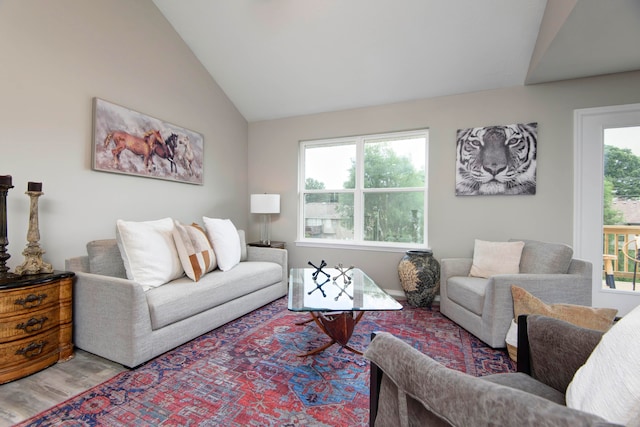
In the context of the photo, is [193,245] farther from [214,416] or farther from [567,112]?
[567,112]

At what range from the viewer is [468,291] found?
2.44 m

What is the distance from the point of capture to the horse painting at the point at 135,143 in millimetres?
2658

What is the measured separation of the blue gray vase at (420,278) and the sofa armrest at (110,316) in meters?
2.44

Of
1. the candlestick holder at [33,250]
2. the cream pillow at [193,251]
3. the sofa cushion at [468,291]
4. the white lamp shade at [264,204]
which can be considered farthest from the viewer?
the white lamp shade at [264,204]

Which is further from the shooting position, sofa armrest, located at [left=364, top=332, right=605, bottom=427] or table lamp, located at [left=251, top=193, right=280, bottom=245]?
table lamp, located at [left=251, top=193, right=280, bottom=245]

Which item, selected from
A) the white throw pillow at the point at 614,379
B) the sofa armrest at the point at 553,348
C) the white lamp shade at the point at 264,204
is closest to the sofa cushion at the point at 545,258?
the sofa armrest at the point at 553,348

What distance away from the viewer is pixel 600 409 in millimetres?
601

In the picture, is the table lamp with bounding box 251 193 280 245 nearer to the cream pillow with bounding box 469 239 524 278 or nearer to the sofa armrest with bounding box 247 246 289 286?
the sofa armrest with bounding box 247 246 289 286

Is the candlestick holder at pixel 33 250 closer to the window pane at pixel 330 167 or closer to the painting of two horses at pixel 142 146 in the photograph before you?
the painting of two horses at pixel 142 146

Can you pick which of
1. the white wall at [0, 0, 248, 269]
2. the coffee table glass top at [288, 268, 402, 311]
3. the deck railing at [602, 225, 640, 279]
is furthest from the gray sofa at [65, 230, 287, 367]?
the deck railing at [602, 225, 640, 279]

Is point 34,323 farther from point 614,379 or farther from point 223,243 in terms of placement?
point 614,379

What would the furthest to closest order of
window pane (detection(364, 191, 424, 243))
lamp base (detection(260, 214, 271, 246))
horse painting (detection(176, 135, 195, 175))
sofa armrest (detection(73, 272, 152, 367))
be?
lamp base (detection(260, 214, 271, 246)) < window pane (detection(364, 191, 424, 243)) < horse painting (detection(176, 135, 195, 175)) < sofa armrest (detection(73, 272, 152, 367))

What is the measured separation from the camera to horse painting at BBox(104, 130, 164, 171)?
2.66 m

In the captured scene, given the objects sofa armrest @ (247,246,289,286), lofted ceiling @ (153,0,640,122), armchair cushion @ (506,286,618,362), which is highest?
lofted ceiling @ (153,0,640,122)
